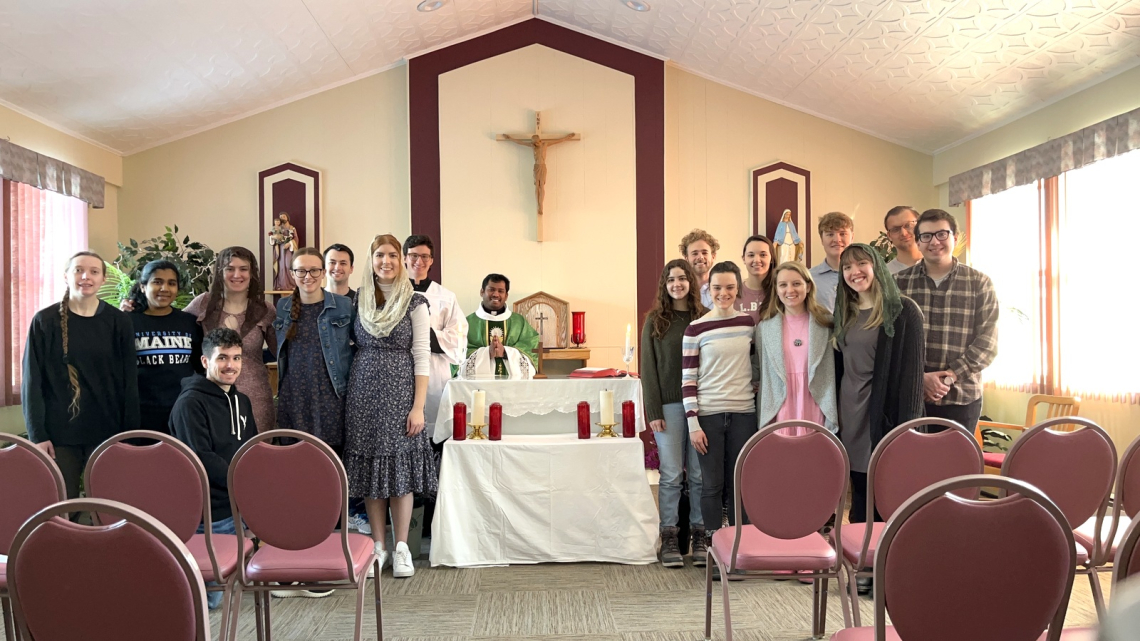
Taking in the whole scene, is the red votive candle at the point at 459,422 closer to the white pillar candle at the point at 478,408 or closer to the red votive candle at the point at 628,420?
the white pillar candle at the point at 478,408

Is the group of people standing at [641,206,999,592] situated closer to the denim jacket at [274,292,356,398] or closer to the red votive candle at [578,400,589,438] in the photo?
the red votive candle at [578,400,589,438]

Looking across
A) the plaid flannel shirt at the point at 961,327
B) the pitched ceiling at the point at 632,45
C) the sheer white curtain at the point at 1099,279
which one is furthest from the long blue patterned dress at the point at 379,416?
the sheer white curtain at the point at 1099,279

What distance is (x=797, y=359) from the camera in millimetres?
2895

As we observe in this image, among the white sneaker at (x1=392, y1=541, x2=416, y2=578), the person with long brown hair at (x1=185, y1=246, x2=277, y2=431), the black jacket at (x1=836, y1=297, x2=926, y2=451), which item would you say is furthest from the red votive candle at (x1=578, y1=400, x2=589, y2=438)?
the person with long brown hair at (x1=185, y1=246, x2=277, y2=431)

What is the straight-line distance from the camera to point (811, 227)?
6.36m

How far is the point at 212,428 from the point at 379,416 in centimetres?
62

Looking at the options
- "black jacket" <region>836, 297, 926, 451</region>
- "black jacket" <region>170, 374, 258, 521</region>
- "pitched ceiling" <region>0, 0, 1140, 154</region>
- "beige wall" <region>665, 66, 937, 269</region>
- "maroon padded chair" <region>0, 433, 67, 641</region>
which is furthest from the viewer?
"beige wall" <region>665, 66, 937, 269</region>

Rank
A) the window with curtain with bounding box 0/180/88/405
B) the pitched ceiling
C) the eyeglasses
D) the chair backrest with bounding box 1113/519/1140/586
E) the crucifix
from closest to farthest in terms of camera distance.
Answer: the chair backrest with bounding box 1113/519/1140/586 → the eyeglasses → the pitched ceiling → the window with curtain with bounding box 0/180/88/405 → the crucifix

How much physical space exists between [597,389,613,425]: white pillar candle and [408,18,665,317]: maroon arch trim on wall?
9.74 ft

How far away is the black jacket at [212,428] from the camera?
8.38ft

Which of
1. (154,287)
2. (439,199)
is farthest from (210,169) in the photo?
(154,287)

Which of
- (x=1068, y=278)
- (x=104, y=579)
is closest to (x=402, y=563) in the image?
(x=104, y=579)

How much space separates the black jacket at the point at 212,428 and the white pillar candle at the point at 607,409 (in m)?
1.41

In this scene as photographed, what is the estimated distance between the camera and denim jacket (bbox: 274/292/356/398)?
9.78 feet
